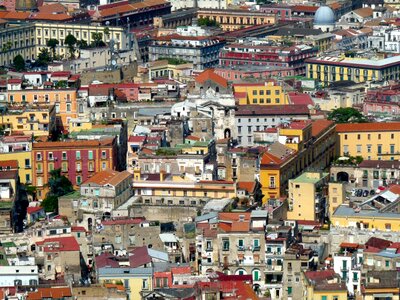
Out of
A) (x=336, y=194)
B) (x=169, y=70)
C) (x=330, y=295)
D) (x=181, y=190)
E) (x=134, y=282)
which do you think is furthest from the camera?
(x=169, y=70)

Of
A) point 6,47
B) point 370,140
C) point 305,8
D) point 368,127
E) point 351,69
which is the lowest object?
point 370,140

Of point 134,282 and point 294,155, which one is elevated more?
point 294,155

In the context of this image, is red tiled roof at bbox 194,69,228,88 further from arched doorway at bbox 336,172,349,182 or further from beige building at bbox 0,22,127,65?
beige building at bbox 0,22,127,65

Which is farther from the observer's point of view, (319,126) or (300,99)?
(300,99)

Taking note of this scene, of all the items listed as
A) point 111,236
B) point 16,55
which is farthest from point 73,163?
point 16,55

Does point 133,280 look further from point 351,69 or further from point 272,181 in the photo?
point 351,69

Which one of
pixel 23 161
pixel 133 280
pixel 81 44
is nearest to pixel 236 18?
pixel 81 44
